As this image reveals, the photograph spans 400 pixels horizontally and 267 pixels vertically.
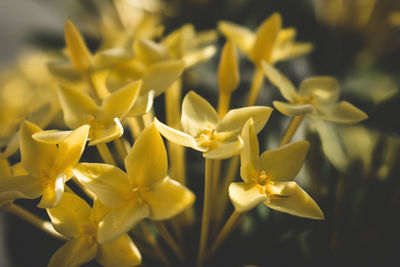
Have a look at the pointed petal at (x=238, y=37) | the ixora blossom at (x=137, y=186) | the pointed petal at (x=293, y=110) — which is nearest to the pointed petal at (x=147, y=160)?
the ixora blossom at (x=137, y=186)

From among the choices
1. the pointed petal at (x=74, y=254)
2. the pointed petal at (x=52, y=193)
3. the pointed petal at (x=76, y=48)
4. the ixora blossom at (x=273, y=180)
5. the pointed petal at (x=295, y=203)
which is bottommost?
the pointed petal at (x=74, y=254)

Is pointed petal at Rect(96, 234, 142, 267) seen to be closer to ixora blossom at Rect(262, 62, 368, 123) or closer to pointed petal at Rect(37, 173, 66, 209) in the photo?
pointed petal at Rect(37, 173, 66, 209)

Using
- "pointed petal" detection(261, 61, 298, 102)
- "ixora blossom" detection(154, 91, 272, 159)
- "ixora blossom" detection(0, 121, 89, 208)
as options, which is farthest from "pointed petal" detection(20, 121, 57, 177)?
"pointed petal" detection(261, 61, 298, 102)

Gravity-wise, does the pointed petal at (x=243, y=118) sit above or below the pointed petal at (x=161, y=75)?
below

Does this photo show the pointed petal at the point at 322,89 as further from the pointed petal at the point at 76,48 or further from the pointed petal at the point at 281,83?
the pointed petal at the point at 76,48

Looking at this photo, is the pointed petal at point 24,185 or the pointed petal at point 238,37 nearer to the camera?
the pointed petal at point 24,185

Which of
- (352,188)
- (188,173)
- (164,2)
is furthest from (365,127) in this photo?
(164,2)
